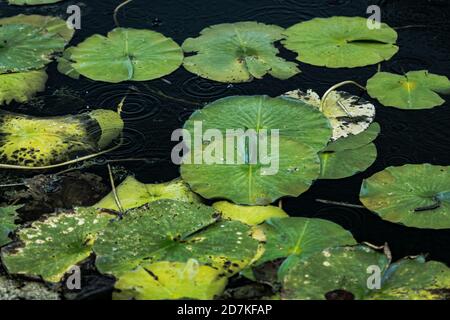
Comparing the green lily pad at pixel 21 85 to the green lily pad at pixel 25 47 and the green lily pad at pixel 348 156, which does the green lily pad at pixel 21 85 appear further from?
the green lily pad at pixel 348 156

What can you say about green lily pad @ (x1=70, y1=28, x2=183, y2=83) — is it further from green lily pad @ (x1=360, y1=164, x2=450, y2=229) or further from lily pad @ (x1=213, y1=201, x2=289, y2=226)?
green lily pad @ (x1=360, y1=164, x2=450, y2=229)

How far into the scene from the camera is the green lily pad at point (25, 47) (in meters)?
4.27

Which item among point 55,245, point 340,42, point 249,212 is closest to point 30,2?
point 340,42

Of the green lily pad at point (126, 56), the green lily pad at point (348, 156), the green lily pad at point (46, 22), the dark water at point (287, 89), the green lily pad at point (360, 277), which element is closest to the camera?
the green lily pad at point (360, 277)

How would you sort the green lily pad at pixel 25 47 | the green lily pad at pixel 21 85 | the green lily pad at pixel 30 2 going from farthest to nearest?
1. the green lily pad at pixel 30 2
2. the green lily pad at pixel 25 47
3. the green lily pad at pixel 21 85

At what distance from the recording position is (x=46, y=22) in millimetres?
4707

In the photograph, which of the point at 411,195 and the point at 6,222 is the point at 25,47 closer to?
the point at 6,222

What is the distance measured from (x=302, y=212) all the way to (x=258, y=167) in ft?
1.02

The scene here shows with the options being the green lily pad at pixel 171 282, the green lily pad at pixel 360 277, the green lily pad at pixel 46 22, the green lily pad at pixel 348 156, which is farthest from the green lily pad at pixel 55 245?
the green lily pad at pixel 46 22

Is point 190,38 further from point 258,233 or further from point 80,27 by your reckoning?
point 258,233

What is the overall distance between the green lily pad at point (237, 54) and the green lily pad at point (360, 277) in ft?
5.32

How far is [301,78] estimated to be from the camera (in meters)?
4.12

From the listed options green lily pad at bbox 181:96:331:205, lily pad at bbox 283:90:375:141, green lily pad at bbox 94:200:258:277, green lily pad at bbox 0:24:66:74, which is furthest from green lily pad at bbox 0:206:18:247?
lily pad at bbox 283:90:375:141
